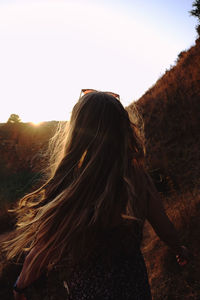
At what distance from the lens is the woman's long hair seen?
880mm

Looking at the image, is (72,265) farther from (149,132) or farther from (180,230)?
(149,132)

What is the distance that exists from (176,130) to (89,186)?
649 centimetres

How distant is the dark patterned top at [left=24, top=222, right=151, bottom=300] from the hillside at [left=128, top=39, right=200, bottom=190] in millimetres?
3879

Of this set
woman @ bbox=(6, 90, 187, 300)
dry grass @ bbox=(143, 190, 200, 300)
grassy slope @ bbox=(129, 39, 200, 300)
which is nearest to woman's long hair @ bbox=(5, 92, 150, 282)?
woman @ bbox=(6, 90, 187, 300)

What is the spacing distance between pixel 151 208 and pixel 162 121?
274 inches

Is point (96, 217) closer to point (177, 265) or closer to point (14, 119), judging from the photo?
point (177, 265)

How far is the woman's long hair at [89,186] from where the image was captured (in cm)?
88

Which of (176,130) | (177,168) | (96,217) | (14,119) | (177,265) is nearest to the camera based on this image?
(96,217)

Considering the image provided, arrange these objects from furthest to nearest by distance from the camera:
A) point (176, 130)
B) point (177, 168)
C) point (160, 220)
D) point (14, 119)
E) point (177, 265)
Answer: point (14, 119) < point (176, 130) < point (177, 168) < point (177, 265) < point (160, 220)

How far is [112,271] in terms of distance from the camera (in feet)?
2.97

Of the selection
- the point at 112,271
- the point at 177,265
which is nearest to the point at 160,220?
the point at 112,271

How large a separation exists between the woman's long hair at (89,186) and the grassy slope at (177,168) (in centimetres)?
122

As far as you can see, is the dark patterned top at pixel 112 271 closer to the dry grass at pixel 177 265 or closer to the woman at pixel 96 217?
the woman at pixel 96 217

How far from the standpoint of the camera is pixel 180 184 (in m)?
5.10
